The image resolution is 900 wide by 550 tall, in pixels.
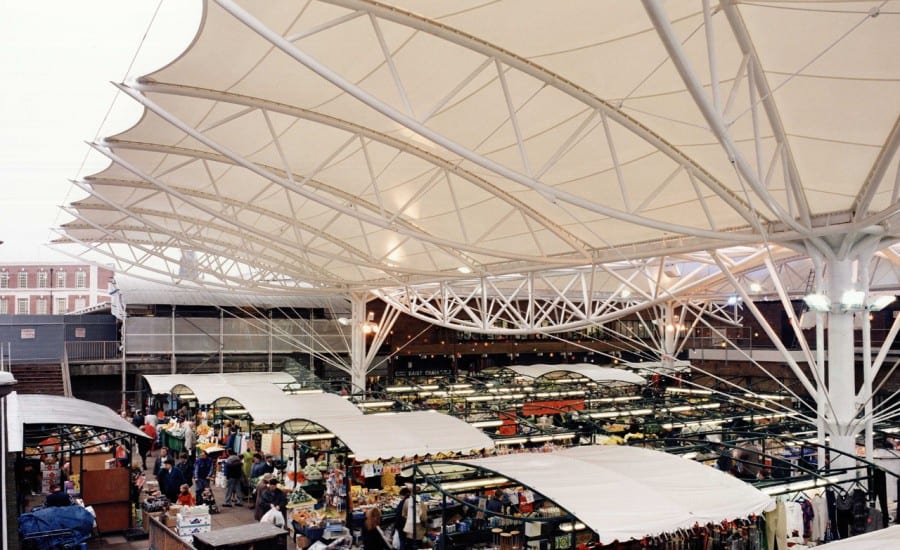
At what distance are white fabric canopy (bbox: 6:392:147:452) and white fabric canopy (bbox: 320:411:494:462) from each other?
3679 mm

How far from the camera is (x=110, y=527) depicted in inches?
539

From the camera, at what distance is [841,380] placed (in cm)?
1193

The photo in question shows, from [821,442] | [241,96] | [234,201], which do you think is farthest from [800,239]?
[234,201]

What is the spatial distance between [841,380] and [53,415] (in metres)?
12.3

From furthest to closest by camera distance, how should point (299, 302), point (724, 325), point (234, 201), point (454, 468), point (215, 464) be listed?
point (724, 325), point (299, 302), point (215, 464), point (234, 201), point (454, 468)

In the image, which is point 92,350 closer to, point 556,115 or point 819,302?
point 556,115

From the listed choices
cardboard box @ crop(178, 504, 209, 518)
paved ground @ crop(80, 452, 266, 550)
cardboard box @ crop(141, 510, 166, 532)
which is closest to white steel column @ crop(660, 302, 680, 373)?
paved ground @ crop(80, 452, 266, 550)

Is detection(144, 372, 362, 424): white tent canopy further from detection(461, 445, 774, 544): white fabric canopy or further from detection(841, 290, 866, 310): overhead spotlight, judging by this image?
detection(841, 290, 866, 310): overhead spotlight

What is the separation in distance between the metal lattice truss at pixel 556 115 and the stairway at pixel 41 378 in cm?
1521

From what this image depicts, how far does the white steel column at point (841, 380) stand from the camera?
11805 millimetres

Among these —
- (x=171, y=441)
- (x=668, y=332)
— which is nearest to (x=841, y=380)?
(x=171, y=441)

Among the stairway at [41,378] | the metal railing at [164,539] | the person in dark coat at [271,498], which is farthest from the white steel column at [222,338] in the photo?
the metal railing at [164,539]

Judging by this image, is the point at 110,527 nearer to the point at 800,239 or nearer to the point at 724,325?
the point at 800,239

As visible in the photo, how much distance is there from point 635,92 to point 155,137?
8894 millimetres
